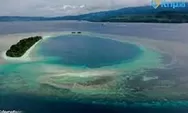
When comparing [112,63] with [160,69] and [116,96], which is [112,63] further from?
[116,96]

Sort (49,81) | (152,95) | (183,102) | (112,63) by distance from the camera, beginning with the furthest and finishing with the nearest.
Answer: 1. (112,63)
2. (49,81)
3. (152,95)
4. (183,102)

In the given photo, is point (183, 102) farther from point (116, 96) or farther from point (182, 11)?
point (182, 11)

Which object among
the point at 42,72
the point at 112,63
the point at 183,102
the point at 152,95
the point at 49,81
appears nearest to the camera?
the point at 183,102

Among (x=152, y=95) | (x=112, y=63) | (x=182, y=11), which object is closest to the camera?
(x=152, y=95)

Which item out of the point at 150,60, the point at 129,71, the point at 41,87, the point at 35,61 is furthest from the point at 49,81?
the point at 150,60

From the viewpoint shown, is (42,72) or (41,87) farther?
(42,72)

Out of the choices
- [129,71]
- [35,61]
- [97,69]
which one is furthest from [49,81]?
[35,61]
